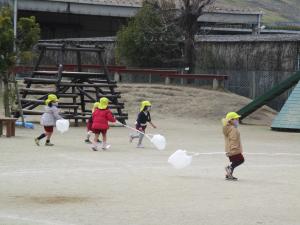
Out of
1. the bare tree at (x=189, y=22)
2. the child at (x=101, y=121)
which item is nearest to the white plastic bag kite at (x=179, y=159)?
the child at (x=101, y=121)

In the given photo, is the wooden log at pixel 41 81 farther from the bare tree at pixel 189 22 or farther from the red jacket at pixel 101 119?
the bare tree at pixel 189 22

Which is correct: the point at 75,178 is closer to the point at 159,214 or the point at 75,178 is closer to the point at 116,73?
the point at 159,214

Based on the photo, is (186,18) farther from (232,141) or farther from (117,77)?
(232,141)

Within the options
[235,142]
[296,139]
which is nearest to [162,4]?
[296,139]

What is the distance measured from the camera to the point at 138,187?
13688mm

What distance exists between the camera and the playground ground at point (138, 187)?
1080 cm

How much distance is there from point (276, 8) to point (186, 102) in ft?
262

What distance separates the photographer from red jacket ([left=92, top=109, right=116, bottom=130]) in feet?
68.9

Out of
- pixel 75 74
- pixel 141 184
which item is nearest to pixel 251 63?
pixel 75 74

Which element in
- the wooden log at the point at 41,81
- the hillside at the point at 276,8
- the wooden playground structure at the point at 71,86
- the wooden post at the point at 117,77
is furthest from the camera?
the hillside at the point at 276,8

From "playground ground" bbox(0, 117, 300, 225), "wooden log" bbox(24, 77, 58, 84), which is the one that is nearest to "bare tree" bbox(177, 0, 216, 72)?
"wooden log" bbox(24, 77, 58, 84)

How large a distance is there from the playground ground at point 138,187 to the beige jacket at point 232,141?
562 millimetres

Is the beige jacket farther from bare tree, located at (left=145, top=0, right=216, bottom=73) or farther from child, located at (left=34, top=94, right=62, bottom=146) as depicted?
bare tree, located at (left=145, top=0, right=216, bottom=73)

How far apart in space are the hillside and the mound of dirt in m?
61.5
